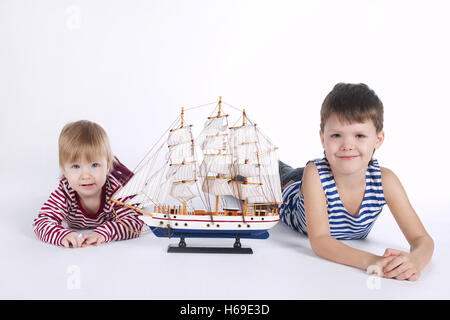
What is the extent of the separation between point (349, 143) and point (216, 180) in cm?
60

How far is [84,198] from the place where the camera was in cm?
235

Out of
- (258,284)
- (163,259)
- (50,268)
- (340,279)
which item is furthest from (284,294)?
(50,268)

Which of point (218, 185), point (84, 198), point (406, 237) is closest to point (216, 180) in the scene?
point (218, 185)

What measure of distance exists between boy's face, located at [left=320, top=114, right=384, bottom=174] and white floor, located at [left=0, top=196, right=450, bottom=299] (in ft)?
1.46

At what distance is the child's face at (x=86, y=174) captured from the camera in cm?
220

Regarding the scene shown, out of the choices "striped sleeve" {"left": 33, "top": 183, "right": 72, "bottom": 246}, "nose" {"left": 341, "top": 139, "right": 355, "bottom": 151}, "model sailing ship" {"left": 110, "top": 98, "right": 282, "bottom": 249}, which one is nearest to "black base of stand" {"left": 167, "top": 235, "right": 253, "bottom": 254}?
"model sailing ship" {"left": 110, "top": 98, "right": 282, "bottom": 249}

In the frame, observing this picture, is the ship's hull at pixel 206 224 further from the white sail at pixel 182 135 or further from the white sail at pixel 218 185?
the white sail at pixel 182 135

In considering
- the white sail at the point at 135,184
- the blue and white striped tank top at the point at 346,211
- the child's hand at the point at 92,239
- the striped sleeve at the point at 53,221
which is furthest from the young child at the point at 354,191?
the striped sleeve at the point at 53,221

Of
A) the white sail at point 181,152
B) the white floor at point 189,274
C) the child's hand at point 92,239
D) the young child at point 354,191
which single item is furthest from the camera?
the child's hand at point 92,239

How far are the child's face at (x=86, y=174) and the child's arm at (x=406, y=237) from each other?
4.54 ft

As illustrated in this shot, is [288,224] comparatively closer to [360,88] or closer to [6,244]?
[360,88]

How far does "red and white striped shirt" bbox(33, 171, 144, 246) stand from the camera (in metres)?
2.12

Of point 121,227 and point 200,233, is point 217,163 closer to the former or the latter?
point 200,233

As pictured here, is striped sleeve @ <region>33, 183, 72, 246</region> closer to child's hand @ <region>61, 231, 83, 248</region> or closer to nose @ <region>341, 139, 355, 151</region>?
child's hand @ <region>61, 231, 83, 248</region>
